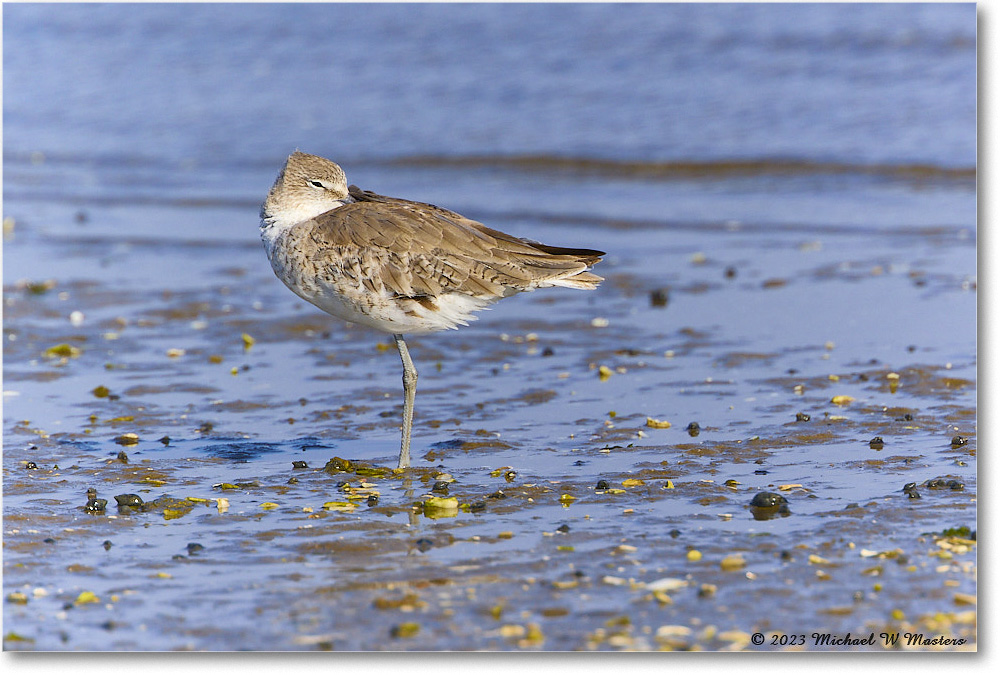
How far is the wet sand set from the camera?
4.58 meters

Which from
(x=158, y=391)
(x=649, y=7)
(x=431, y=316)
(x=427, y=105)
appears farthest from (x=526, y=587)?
(x=649, y=7)

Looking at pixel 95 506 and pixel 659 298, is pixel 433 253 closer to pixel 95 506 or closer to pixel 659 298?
pixel 95 506

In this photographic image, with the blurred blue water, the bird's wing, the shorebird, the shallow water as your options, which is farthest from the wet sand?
the blurred blue water

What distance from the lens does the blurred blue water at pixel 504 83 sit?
55.0 feet

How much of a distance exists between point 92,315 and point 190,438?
3.31m

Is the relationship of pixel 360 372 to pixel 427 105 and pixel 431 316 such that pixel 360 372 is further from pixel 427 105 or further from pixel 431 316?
pixel 427 105

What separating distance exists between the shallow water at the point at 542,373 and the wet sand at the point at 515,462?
3cm

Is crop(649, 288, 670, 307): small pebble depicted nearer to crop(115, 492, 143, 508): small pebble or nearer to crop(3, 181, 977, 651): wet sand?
crop(3, 181, 977, 651): wet sand

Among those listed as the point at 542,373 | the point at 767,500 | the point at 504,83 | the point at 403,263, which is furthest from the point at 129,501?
the point at 504,83

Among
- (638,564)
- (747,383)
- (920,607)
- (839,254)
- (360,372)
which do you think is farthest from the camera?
(839,254)

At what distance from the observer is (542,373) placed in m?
8.36

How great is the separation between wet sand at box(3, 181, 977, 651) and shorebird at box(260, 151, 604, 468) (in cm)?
87

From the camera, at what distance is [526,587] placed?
15.7ft

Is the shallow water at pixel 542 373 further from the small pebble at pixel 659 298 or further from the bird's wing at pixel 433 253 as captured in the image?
the bird's wing at pixel 433 253
